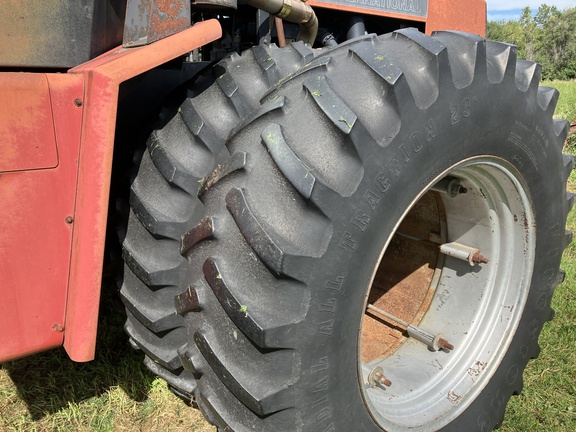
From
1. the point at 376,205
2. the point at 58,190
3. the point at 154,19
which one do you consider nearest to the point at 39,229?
the point at 58,190

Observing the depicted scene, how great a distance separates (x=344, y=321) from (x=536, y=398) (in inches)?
54.4

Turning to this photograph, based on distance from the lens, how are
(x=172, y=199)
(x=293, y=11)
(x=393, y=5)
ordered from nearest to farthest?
(x=172, y=199)
(x=293, y=11)
(x=393, y=5)

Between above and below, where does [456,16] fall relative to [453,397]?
above

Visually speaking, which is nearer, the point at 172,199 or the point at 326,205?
the point at 326,205

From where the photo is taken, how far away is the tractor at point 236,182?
1192 millimetres

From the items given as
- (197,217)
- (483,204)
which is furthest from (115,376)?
(483,204)

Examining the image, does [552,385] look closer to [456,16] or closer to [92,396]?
[92,396]

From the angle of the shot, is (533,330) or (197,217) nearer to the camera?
(197,217)

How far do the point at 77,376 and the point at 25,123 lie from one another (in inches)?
56.4

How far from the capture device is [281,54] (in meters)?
1.77

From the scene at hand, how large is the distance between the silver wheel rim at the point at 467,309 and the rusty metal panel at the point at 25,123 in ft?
4.02

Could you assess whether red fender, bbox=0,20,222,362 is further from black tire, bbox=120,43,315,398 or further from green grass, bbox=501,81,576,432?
green grass, bbox=501,81,576,432

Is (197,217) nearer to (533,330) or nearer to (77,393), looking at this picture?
(77,393)

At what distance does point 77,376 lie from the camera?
2248 mm
